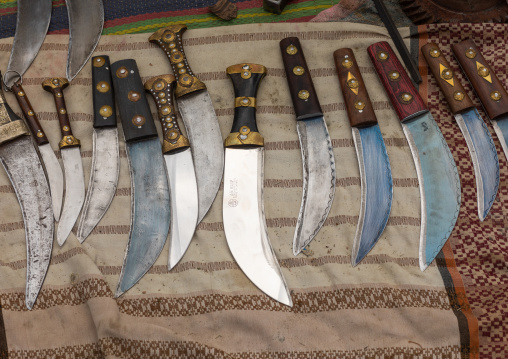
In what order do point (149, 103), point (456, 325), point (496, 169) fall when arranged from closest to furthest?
point (456, 325), point (496, 169), point (149, 103)

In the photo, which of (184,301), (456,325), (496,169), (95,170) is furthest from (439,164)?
(95,170)

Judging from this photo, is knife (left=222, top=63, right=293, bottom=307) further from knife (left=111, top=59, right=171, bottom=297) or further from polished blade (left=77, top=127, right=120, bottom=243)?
polished blade (left=77, top=127, right=120, bottom=243)

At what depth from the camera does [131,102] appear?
1.15 meters

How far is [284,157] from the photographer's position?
1.14 metres

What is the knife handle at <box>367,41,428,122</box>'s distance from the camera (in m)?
1.13

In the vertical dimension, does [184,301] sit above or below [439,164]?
below

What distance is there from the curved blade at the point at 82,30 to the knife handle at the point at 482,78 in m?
0.96

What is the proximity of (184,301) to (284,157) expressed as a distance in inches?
16.3

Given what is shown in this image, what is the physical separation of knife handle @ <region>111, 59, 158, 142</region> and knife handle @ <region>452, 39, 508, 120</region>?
0.80m

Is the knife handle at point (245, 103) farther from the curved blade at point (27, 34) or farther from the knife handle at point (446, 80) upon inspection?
the curved blade at point (27, 34)

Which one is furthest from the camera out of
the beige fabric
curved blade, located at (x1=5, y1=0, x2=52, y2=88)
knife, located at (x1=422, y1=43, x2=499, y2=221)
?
curved blade, located at (x1=5, y1=0, x2=52, y2=88)

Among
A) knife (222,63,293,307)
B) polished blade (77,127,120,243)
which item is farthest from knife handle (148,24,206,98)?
polished blade (77,127,120,243)

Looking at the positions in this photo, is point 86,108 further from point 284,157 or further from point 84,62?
point 284,157

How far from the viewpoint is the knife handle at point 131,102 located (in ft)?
3.66
